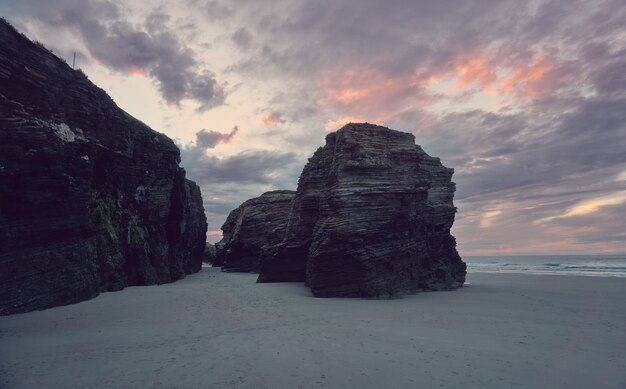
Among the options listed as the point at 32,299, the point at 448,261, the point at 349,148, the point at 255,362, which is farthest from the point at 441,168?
the point at 32,299

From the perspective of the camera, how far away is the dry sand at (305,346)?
7.23 meters

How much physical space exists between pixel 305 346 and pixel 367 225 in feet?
35.3

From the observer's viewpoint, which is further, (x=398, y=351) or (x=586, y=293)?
(x=586, y=293)

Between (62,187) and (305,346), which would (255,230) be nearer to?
(62,187)

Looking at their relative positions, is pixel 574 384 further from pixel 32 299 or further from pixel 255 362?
pixel 32 299

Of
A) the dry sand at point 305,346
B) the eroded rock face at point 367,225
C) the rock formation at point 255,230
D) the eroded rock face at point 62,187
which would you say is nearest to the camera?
the dry sand at point 305,346

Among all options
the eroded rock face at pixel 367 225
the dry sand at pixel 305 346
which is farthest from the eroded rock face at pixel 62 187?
the eroded rock face at pixel 367 225

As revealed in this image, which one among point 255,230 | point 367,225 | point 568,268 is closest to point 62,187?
point 367,225

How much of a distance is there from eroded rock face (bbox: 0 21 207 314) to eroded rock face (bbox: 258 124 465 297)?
10598 mm

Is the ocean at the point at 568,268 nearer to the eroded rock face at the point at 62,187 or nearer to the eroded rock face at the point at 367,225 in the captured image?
the eroded rock face at the point at 367,225

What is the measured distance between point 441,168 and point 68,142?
24727mm

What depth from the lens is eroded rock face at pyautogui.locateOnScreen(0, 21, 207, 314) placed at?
12.8 m

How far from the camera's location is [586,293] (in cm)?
2172

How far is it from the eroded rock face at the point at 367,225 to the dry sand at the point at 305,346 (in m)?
3.51
